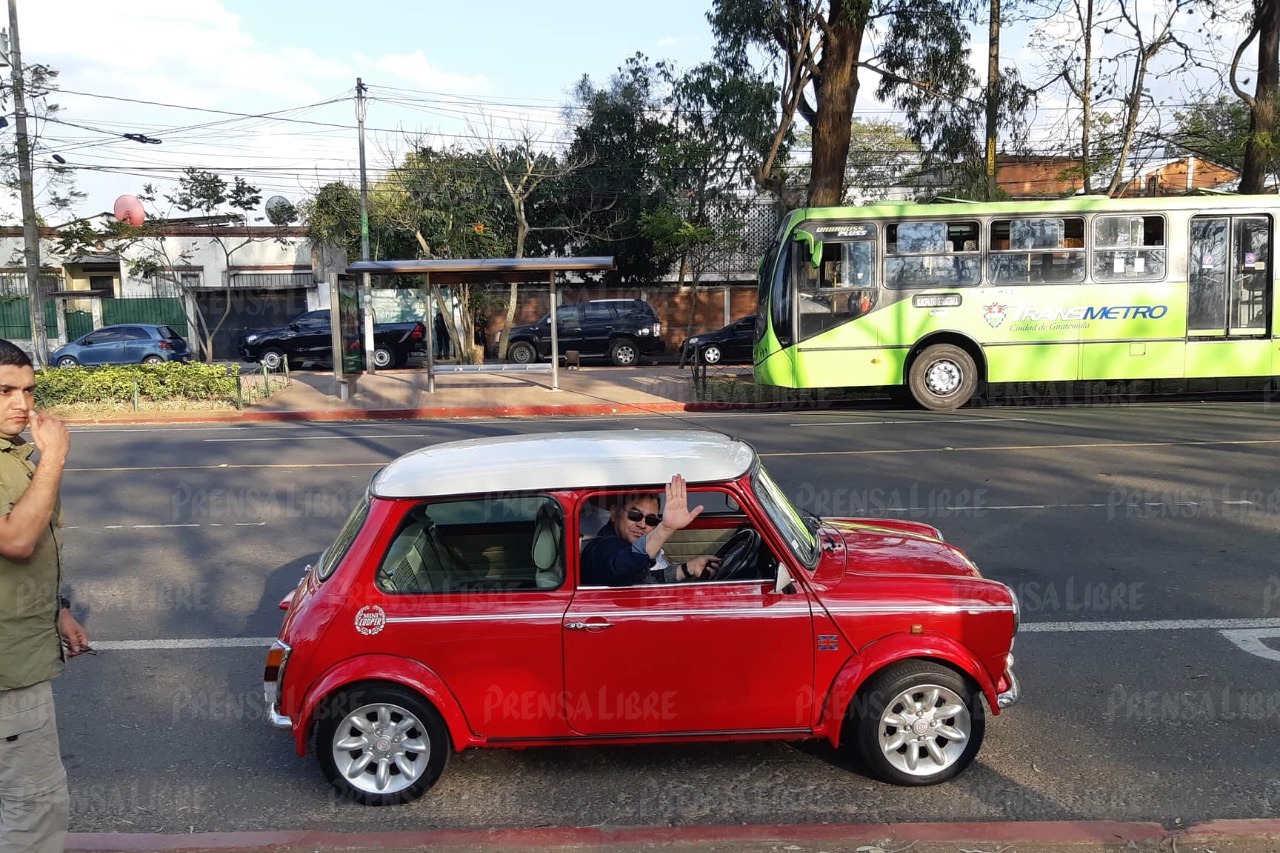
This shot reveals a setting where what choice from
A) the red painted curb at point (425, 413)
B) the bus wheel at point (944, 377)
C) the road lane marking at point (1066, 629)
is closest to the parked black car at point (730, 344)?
the red painted curb at point (425, 413)

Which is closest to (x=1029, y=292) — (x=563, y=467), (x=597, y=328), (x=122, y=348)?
(x=597, y=328)

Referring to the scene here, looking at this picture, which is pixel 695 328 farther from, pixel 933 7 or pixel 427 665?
pixel 427 665

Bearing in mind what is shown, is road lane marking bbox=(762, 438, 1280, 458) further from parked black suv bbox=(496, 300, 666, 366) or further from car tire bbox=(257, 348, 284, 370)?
car tire bbox=(257, 348, 284, 370)

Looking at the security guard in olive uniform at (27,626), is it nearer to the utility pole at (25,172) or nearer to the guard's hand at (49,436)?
the guard's hand at (49,436)

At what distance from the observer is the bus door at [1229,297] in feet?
51.4

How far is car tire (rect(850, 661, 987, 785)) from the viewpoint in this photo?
414 centimetres

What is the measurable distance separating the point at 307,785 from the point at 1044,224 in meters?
14.5

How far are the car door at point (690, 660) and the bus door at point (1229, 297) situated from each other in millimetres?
14247

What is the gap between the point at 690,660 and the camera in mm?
4145

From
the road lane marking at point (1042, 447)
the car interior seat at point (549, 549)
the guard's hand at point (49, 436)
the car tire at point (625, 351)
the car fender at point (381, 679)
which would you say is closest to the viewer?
the guard's hand at point (49, 436)

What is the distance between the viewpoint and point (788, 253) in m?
16.4

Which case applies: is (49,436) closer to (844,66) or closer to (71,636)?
(71,636)

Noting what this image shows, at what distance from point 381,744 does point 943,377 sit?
13.5 m

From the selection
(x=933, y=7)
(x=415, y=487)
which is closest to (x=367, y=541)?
(x=415, y=487)
